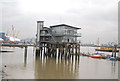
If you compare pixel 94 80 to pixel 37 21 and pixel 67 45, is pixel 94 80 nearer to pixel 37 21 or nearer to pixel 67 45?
pixel 67 45

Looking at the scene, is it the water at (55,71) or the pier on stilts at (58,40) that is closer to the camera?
the water at (55,71)

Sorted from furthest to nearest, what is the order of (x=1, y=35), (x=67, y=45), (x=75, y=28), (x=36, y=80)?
(x=1, y=35)
(x=75, y=28)
(x=67, y=45)
(x=36, y=80)

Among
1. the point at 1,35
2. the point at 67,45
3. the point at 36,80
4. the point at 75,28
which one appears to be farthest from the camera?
the point at 1,35

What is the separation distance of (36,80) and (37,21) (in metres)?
28.0

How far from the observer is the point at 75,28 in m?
40.3

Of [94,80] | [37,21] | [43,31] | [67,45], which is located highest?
[37,21]

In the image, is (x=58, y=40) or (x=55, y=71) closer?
(x=55, y=71)

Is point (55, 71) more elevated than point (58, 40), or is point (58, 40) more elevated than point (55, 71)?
point (58, 40)

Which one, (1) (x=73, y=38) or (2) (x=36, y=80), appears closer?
(2) (x=36, y=80)

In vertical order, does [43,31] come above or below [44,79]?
above

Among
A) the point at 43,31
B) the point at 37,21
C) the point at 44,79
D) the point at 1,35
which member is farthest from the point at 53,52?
the point at 1,35

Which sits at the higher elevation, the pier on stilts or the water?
the pier on stilts

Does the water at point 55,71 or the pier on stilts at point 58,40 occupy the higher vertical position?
the pier on stilts at point 58,40

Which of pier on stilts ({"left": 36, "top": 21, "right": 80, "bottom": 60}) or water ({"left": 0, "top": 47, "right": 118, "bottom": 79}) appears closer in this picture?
water ({"left": 0, "top": 47, "right": 118, "bottom": 79})
